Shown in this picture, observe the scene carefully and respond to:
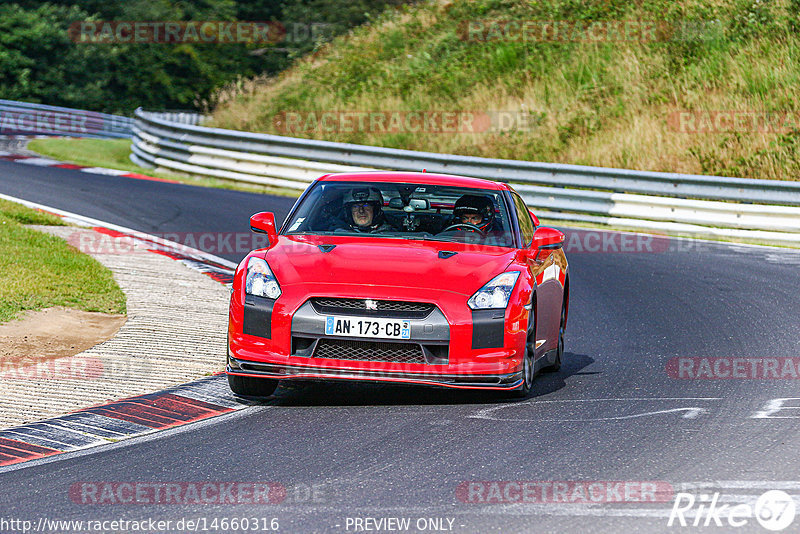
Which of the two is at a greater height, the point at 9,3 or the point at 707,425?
the point at 9,3

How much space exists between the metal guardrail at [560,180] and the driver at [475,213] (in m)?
10.4

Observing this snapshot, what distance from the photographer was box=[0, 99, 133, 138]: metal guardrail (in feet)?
122

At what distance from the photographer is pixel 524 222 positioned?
29.5 feet

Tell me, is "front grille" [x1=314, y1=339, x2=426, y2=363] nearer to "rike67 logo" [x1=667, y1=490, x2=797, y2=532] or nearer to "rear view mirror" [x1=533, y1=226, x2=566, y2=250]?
"rear view mirror" [x1=533, y1=226, x2=566, y2=250]

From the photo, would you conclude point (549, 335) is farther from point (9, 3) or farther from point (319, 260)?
point (9, 3)

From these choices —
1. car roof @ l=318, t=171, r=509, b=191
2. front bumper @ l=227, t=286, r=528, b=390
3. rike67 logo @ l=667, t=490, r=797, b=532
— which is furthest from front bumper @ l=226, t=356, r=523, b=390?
rike67 logo @ l=667, t=490, r=797, b=532

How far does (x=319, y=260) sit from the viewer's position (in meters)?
7.61

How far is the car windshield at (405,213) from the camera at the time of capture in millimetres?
8406

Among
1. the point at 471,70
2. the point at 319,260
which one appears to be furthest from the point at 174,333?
the point at 471,70

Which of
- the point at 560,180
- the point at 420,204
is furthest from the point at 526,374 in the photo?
the point at 560,180

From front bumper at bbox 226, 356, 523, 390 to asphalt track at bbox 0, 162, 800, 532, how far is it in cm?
20

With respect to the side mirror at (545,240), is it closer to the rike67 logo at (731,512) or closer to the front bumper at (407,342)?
the front bumper at (407,342)

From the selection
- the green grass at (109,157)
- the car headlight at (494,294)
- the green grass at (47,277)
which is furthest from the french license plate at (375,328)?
the green grass at (109,157)

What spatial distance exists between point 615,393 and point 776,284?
6.11 meters
